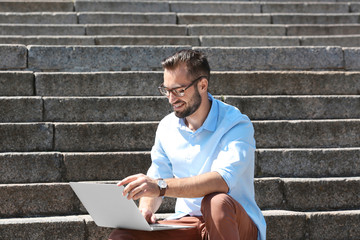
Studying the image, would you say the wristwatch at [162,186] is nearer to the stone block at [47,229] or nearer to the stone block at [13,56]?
the stone block at [47,229]

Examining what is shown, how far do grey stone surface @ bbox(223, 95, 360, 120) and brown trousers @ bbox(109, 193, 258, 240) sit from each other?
2.20 meters

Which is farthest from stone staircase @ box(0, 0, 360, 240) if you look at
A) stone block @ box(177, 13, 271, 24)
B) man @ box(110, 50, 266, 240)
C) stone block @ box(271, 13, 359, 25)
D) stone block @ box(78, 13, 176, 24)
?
man @ box(110, 50, 266, 240)

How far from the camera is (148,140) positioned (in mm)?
4668

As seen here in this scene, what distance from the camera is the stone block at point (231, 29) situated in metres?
7.48

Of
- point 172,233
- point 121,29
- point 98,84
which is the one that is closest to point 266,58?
point 98,84

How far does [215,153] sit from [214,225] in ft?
1.56

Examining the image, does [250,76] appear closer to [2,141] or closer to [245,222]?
[2,141]

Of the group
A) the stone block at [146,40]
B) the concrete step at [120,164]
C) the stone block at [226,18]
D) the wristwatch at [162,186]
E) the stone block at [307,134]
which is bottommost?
the concrete step at [120,164]

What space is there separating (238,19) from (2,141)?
4361 millimetres

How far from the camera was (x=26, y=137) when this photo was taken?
15.0ft

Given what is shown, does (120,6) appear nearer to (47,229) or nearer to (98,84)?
(98,84)

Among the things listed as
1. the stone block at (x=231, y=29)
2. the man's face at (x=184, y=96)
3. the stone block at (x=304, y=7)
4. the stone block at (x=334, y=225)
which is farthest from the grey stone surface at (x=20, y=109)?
the stone block at (x=304, y=7)

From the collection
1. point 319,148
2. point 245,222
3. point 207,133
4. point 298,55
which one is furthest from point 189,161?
point 298,55

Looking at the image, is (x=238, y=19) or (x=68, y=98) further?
(x=238, y=19)
